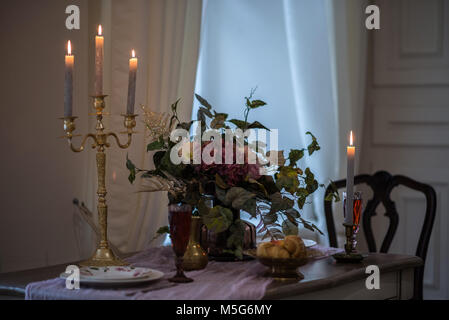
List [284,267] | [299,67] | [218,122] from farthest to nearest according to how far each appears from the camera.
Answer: [299,67], [218,122], [284,267]

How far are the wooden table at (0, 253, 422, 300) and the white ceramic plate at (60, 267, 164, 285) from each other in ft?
0.42

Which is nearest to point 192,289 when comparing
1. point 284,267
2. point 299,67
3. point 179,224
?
point 179,224

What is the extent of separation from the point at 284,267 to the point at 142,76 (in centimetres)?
104

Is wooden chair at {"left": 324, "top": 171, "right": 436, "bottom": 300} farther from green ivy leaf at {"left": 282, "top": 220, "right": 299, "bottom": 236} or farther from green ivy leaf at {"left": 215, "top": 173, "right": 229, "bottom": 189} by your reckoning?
green ivy leaf at {"left": 215, "top": 173, "right": 229, "bottom": 189}

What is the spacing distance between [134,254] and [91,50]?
2.44ft

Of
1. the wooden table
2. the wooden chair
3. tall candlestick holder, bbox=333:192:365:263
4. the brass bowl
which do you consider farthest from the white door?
the brass bowl

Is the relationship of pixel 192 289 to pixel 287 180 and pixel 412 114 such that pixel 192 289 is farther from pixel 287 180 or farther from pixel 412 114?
pixel 412 114

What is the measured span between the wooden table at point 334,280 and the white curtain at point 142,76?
0.60 metres

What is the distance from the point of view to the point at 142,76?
232cm

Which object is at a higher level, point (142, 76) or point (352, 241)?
point (142, 76)

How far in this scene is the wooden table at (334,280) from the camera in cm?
145
